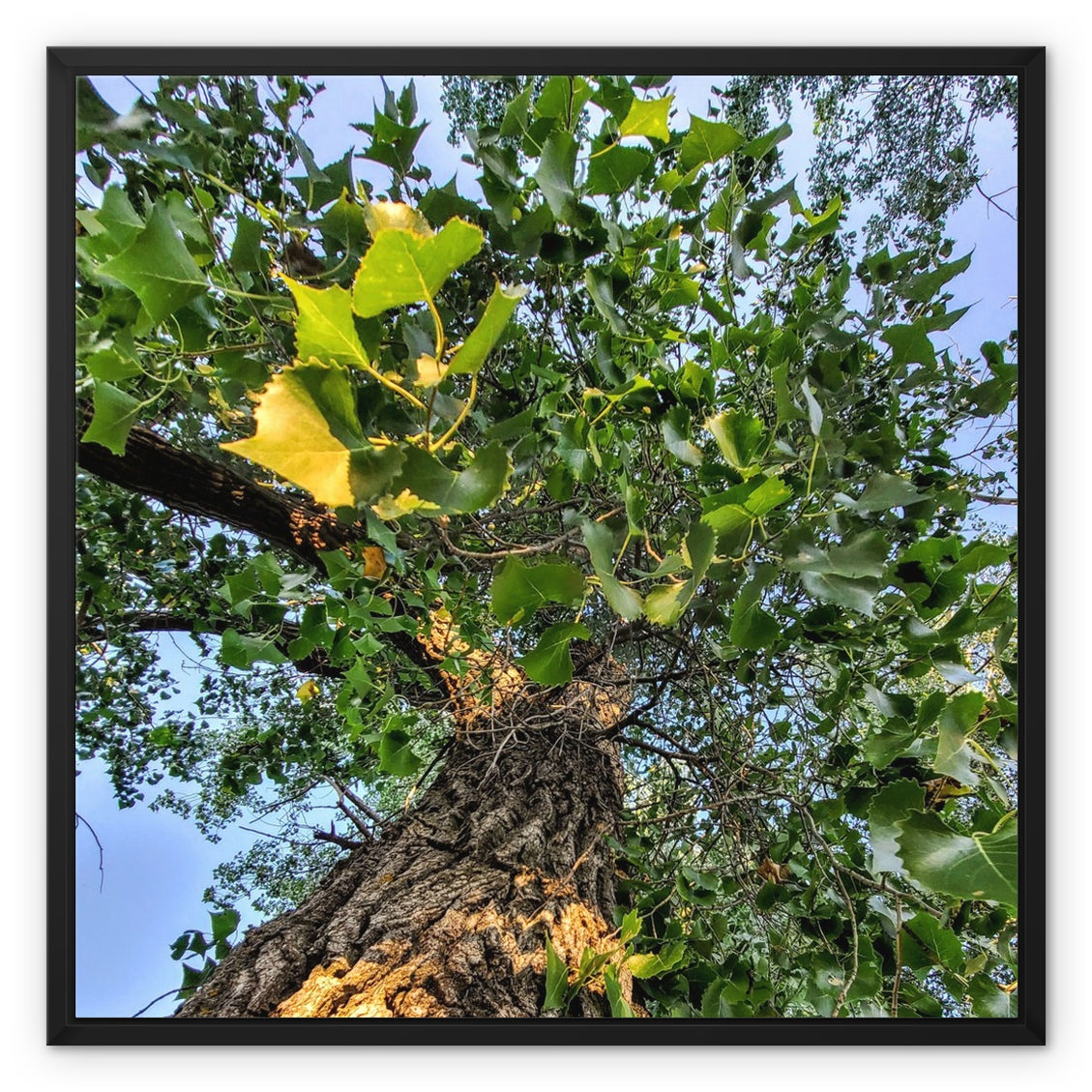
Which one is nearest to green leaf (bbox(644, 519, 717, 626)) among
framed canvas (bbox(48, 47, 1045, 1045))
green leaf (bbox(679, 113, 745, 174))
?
framed canvas (bbox(48, 47, 1045, 1045))

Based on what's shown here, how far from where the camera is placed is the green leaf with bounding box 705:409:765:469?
1.54ft

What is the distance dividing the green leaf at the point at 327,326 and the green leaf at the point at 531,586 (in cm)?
17

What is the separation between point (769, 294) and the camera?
2.87 ft

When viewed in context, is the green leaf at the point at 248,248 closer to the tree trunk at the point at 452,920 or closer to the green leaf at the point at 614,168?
the green leaf at the point at 614,168

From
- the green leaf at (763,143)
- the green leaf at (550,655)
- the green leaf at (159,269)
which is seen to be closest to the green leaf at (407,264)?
the green leaf at (159,269)

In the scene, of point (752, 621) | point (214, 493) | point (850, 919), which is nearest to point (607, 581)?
point (752, 621)

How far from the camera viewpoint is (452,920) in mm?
739

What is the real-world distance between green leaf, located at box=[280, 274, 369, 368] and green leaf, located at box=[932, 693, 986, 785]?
0.50 m

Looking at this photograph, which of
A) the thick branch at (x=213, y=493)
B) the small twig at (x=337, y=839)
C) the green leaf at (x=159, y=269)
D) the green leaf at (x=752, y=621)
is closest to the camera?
the green leaf at (x=159, y=269)

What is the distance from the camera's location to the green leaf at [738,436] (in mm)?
469

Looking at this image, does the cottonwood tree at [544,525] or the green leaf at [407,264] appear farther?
the cottonwood tree at [544,525]

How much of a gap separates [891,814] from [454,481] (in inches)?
17.1
